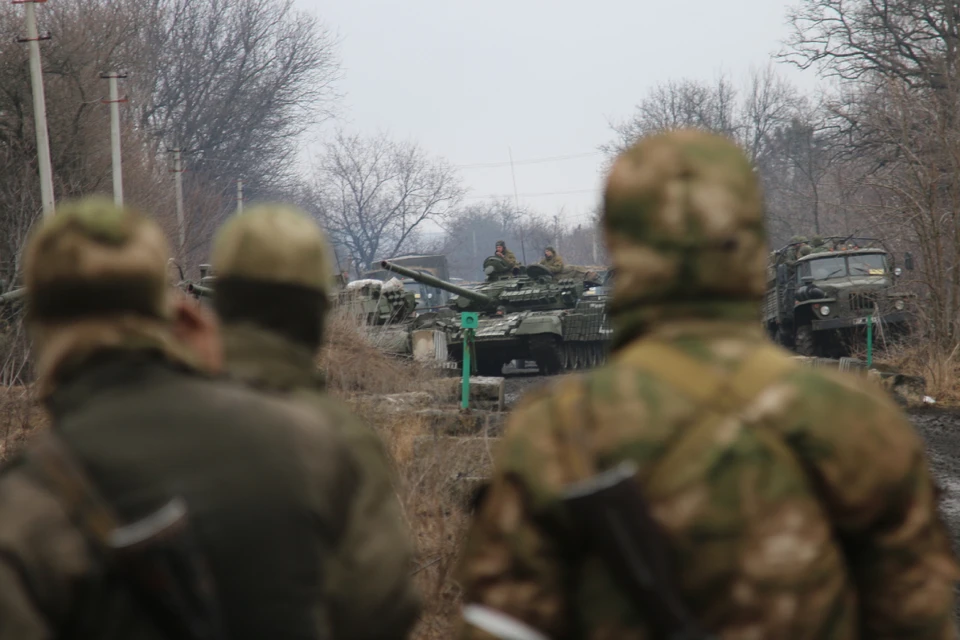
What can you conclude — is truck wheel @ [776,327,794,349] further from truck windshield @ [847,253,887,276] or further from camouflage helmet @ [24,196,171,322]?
camouflage helmet @ [24,196,171,322]

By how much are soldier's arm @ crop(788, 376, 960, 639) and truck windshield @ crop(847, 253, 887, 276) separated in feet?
69.6

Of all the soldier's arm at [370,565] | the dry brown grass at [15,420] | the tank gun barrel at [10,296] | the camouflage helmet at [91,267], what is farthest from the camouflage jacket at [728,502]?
the tank gun barrel at [10,296]

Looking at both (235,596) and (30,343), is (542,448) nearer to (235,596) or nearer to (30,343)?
(235,596)

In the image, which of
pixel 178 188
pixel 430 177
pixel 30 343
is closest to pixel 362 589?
pixel 30 343

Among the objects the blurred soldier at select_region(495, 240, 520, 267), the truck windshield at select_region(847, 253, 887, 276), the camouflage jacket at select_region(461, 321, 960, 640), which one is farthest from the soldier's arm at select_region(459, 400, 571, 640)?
the blurred soldier at select_region(495, 240, 520, 267)

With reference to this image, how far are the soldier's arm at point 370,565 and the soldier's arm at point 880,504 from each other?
75 cm

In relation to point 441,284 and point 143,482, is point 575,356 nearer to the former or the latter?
point 441,284

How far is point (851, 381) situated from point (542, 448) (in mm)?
529

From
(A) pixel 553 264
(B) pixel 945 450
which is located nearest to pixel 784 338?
(A) pixel 553 264

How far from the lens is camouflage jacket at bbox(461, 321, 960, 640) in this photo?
213 centimetres

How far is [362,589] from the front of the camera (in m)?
2.39

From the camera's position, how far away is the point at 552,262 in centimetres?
2728

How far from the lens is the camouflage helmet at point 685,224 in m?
2.23

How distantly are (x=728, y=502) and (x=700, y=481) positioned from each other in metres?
0.05
